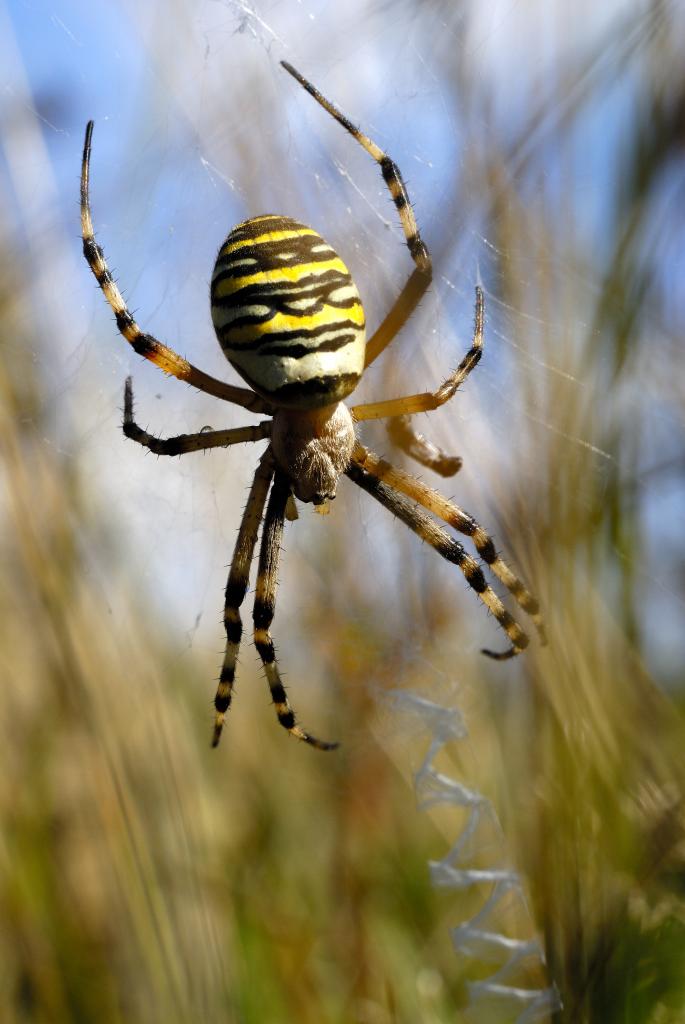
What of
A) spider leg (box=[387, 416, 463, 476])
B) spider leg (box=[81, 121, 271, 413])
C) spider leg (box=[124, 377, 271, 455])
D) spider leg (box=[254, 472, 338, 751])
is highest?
spider leg (box=[81, 121, 271, 413])

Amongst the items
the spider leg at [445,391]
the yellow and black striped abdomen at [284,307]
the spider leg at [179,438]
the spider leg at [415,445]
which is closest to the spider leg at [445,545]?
the spider leg at [415,445]

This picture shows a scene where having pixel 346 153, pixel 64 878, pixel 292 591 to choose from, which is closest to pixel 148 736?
pixel 64 878

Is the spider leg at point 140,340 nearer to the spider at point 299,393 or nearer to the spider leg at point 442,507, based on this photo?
the spider at point 299,393

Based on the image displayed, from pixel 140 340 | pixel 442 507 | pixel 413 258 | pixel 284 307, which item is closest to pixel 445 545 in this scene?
pixel 442 507

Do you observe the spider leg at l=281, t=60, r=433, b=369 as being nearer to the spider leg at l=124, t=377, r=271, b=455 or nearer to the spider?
the spider

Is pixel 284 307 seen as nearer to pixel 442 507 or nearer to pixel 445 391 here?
pixel 445 391

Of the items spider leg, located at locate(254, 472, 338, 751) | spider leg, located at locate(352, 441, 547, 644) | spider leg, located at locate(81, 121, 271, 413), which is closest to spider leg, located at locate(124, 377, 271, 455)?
spider leg, located at locate(81, 121, 271, 413)
